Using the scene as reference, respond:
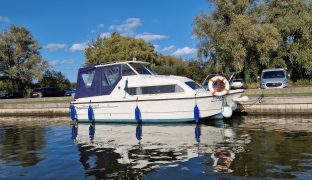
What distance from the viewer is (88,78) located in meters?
24.3

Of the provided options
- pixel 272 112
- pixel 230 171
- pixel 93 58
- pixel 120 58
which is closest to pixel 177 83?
pixel 272 112

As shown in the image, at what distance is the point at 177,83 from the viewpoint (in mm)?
20672

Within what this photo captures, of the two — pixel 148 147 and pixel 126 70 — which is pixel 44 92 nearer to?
pixel 126 70

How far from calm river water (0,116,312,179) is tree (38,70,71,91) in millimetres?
47399

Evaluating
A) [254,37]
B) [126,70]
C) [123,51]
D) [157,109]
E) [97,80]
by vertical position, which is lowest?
[157,109]

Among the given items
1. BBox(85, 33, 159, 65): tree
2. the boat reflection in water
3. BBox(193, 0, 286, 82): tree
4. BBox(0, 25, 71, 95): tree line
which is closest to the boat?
the boat reflection in water

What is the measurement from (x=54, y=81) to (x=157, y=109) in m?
51.7

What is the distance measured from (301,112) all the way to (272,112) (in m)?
1.75

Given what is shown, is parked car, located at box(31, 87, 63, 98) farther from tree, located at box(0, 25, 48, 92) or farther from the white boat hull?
the white boat hull

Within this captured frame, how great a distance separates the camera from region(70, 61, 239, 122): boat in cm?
2055

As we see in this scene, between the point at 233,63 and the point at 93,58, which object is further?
the point at 93,58

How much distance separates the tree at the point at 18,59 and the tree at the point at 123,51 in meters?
9.12

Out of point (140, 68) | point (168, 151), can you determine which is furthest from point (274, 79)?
point (168, 151)

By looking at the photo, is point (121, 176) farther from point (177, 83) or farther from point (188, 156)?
point (177, 83)
